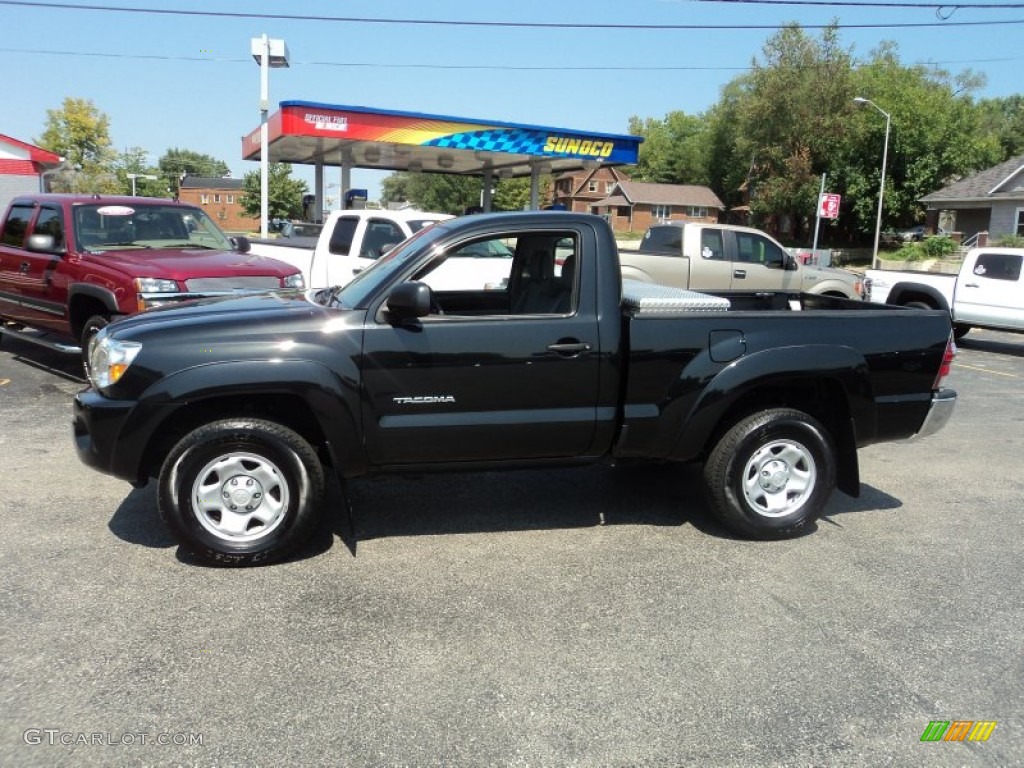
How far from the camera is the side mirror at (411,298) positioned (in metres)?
4.22

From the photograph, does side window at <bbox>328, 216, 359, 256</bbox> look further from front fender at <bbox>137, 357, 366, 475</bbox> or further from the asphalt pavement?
front fender at <bbox>137, 357, 366, 475</bbox>

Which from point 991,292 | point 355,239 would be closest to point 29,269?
point 355,239

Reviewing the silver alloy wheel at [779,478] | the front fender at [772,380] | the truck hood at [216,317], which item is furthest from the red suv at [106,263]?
the silver alloy wheel at [779,478]

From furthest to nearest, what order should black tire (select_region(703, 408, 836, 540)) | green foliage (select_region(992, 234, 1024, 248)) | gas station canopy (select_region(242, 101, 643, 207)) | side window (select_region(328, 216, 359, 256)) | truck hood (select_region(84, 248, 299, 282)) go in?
green foliage (select_region(992, 234, 1024, 248)), gas station canopy (select_region(242, 101, 643, 207)), side window (select_region(328, 216, 359, 256)), truck hood (select_region(84, 248, 299, 282)), black tire (select_region(703, 408, 836, 540))

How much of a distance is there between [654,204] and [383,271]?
78823 mm

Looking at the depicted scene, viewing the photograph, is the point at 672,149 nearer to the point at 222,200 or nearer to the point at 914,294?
the point at 222,200

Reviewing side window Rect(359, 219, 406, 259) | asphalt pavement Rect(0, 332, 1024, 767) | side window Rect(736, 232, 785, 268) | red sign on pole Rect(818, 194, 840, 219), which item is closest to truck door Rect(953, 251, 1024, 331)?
side window Rect(736, 232, 785, 268)

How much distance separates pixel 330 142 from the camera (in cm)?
2200

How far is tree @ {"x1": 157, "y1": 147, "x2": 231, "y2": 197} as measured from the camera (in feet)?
483

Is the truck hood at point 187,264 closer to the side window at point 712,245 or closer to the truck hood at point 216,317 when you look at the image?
the truck hood at point 216,317

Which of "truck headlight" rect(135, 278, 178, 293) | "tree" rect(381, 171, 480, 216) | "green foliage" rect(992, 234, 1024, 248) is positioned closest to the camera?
"truck headlight" rect(135, 278, 178, 293)

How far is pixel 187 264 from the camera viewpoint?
7.91 metres

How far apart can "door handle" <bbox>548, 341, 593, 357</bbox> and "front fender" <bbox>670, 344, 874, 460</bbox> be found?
75 centimetres

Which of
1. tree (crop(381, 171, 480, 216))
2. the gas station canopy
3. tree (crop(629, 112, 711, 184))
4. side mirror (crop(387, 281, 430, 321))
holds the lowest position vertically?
side mirror (crop(387, 281, 430, 321))
